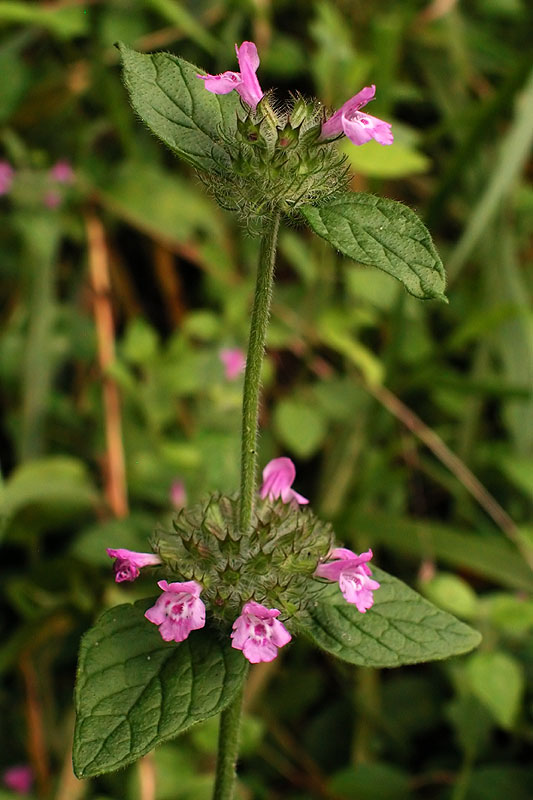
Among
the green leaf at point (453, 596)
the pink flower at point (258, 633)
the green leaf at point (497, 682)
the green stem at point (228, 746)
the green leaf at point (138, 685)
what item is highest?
the pink flower at point (258, 633)

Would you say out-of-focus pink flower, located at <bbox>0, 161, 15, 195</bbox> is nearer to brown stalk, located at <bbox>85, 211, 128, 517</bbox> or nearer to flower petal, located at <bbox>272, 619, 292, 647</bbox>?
brown stalk, located at <bbox>85, 211, 128, 517</bbox>

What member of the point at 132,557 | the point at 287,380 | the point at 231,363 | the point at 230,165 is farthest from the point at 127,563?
the point at 287,380

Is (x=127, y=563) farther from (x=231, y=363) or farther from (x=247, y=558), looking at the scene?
(x=231, y=363)

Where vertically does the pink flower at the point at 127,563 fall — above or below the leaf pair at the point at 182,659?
above

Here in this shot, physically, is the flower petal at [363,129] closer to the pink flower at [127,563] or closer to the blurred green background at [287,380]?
the pink flower at [127,563]

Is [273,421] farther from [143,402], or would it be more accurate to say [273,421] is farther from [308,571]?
[308,571]

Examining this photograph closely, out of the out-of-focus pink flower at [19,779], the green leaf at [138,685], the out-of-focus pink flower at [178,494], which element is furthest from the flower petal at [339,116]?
the out-of-focus pink flower at [19,779]

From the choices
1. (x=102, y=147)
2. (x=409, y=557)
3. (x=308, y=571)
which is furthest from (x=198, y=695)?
(x=102, y=147)
